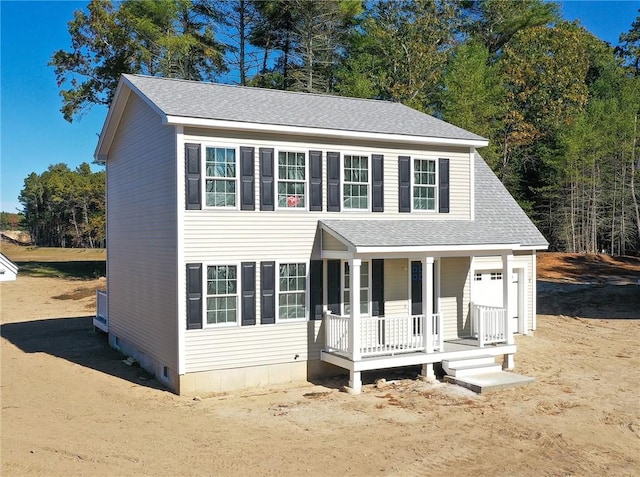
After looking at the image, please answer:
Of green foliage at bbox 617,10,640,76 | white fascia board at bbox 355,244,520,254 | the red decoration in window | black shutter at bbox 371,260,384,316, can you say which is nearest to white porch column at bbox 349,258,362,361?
white fascia board at bbox 355,244,520,254

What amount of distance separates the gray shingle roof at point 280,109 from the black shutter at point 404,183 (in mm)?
743

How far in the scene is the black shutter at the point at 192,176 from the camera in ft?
41.6

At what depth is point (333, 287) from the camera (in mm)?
14211

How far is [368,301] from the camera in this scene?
14.5m

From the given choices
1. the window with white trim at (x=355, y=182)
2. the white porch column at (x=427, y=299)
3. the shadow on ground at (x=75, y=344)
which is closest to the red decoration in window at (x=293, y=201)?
the window with white trim at (x=355, y=182)

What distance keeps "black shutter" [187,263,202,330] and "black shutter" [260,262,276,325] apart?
138cm

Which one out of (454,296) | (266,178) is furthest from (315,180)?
(454,296)

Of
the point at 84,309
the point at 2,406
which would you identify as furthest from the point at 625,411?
the point at 84,309

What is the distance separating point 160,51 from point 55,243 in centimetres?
5618

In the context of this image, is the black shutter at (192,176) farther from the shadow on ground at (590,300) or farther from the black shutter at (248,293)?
the shadow on ground at (590,300)

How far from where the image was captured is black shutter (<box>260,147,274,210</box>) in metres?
13.4

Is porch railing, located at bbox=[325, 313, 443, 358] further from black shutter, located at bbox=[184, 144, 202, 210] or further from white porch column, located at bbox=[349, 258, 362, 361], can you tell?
black shutter, located at bbox=[184, 144, 202, 210]

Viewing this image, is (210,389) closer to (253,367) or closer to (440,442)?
(253,367)

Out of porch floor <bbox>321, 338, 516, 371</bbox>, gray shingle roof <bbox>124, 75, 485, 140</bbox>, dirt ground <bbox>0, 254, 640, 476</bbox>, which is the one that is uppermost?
gray shingle roof <bbox>124, 75, 485, 140</bbox>
